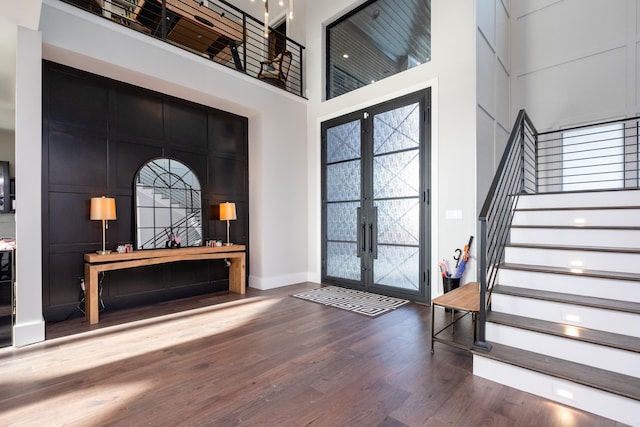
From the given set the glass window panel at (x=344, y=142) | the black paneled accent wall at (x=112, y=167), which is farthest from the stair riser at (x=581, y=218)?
the black paneled accent wall at (x=112, y=167)

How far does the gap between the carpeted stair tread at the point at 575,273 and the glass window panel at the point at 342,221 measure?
2.55m

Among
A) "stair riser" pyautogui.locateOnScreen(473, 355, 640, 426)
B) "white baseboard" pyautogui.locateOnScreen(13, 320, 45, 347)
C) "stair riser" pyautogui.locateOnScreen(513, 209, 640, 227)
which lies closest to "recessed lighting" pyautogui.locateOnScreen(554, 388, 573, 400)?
"stair riser" pyautogui.locateOnScreen(473, 355, 640, 426)

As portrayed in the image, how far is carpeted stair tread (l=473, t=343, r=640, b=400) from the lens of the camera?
5.86 feet

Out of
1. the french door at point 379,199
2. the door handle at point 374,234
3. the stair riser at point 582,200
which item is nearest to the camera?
the stair riser at point 582,200

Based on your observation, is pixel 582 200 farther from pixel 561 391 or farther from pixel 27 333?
pixel 27 333

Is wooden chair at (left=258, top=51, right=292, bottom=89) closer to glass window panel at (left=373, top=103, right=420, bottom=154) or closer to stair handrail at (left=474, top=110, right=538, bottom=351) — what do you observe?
glass window panel at (left=373, top=103, right=420, bottom=154)

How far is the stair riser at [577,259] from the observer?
2484 mm

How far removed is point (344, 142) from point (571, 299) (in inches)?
150

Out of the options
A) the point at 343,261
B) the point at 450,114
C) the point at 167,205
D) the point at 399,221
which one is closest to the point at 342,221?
the point at 343,261

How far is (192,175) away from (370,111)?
116 inches

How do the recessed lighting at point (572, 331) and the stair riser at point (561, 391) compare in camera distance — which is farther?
the recessed lighting at point (572, 331)

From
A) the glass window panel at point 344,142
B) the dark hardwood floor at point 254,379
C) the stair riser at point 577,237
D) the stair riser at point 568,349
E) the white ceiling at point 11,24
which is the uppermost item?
the white ceiling at point 11,24

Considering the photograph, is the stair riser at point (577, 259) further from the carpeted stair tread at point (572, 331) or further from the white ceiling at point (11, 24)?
the white ceiling at point (11, 24)

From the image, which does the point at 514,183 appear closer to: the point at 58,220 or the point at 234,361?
the point at 234,361
